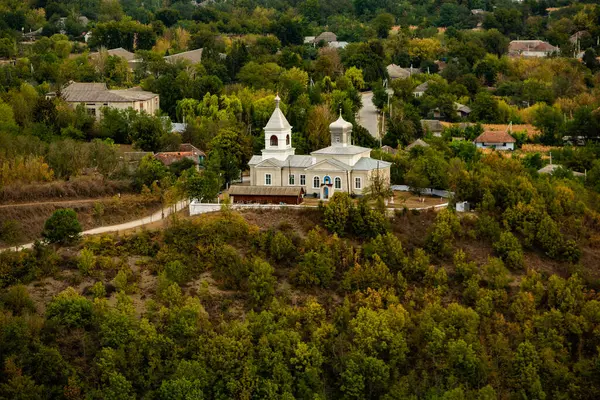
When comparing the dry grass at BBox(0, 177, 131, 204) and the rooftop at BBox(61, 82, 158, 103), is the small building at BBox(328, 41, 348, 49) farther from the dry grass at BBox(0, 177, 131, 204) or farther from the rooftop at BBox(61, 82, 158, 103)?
the dry grass at BBox(0, 177, 131, 204)

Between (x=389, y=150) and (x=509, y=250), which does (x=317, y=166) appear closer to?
(x=509, y=250)

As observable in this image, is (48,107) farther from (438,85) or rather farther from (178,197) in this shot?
(438,85)

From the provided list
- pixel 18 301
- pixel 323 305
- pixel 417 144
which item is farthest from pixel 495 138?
Answer: pixel 18 301

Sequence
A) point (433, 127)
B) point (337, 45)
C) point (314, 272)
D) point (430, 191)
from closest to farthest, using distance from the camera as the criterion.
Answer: point (314, 272)
point (430, 191)
point (433, 127)
point (337, 45)

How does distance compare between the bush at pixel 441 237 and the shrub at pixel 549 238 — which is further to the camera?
the shrub at pixel 549 238

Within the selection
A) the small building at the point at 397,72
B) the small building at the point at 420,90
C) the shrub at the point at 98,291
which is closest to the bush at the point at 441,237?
the shrub at the point at 98,291

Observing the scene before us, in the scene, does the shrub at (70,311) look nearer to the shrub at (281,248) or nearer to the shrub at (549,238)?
the shrub at (281,248)
